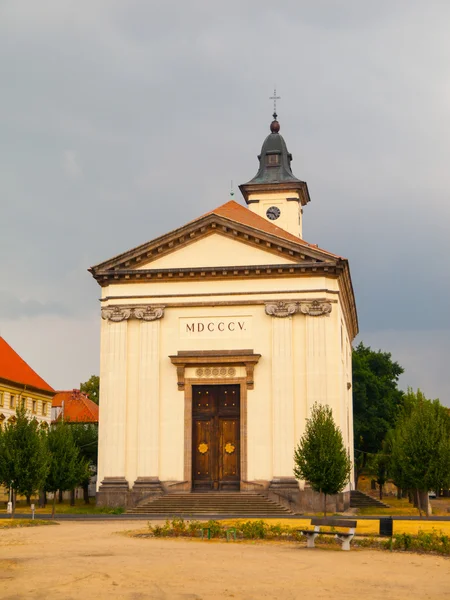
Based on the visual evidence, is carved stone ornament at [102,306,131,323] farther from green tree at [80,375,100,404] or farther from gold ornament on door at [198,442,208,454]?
green tree at [80,375,100,404]

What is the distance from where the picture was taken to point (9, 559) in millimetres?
18234

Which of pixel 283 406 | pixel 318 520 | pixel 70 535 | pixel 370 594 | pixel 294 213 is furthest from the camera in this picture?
pixel 294 213

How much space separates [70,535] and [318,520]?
755 centimetres

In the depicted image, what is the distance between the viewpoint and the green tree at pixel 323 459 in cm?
3528

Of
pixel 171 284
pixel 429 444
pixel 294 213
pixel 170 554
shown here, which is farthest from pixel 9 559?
pixel 294 213

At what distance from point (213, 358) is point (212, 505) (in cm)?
670

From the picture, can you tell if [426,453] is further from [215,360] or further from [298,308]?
[215,360]

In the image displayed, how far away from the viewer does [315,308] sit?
4025 cm

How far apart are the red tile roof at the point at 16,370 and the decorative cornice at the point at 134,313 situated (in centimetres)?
2364

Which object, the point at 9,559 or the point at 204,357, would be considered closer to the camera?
the point at 9,559

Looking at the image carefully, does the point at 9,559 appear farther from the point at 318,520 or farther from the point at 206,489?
the point at 206,489

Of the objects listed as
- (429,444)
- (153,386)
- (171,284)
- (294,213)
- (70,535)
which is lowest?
(70,535)

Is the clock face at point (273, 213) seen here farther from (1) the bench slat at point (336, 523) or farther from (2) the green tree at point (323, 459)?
(1) the bench slat at point (336, 523)

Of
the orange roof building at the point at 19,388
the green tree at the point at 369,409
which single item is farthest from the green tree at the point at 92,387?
the green tree at the point at 369,409
